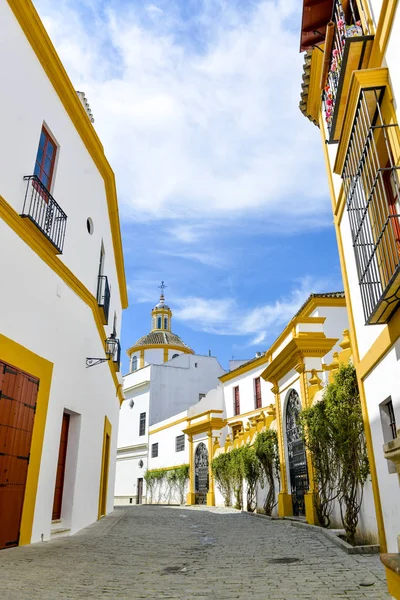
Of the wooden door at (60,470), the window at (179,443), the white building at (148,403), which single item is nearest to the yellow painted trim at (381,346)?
the wooden door at (60,470)

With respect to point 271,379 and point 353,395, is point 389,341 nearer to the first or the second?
point 353,395

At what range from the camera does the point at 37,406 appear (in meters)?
7.62

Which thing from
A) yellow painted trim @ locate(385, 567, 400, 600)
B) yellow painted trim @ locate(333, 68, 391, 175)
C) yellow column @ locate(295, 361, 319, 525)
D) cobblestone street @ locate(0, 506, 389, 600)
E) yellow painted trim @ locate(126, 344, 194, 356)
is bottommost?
cobblestone street @ locate(0, 506, 389, 600)

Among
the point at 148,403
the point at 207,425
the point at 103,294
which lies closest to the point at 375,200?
the point at 103,294

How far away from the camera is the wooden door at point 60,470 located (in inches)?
355

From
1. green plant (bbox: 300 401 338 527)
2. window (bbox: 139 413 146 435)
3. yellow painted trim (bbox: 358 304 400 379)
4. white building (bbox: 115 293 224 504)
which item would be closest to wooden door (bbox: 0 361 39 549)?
yellow painted trim (bbox: 358 304 400 379)

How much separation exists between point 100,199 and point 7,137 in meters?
4.99

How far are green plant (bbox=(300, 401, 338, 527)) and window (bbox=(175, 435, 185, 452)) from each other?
65.3ft

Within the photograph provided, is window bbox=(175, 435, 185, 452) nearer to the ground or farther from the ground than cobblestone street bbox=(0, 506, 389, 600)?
farther from the ground

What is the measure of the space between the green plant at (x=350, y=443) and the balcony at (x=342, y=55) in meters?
4.17

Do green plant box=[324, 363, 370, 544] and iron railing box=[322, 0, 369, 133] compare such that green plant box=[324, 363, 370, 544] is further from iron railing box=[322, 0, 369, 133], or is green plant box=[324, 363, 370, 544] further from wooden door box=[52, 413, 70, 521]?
wooden door box=[52, 413, 70, 521]

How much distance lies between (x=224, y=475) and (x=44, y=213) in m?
16.4

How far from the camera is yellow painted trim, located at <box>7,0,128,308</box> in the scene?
7652 millimetres

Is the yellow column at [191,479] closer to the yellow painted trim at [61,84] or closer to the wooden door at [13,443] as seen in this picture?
the yellow painted trim at [61,84]
